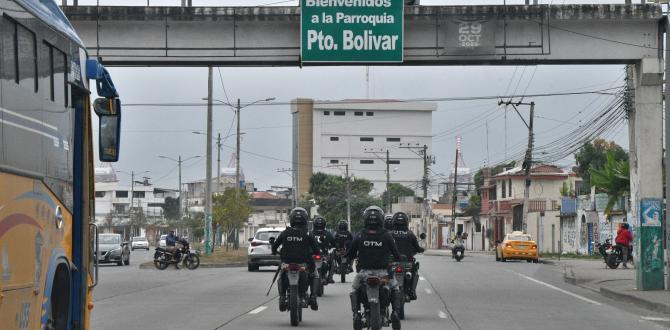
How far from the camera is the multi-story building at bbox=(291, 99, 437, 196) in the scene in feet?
487

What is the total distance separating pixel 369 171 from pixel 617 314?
133998 millimetres

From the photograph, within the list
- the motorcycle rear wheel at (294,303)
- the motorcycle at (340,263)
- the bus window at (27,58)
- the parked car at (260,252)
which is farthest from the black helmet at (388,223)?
→ the parked car at (260,252)

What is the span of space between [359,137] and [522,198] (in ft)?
218

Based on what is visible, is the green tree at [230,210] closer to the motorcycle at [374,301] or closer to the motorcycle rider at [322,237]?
the motorcycle rider at [322,237]

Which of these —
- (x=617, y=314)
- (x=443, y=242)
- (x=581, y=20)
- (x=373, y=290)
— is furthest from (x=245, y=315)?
(x=443, y=242)

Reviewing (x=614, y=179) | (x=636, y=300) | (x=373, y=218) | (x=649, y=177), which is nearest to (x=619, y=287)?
(x=649, y=177)

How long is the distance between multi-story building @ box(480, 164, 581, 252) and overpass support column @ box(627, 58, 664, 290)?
5380 centimetres

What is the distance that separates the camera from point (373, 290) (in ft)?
44.1

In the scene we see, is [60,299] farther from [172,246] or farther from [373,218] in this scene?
[172,246]

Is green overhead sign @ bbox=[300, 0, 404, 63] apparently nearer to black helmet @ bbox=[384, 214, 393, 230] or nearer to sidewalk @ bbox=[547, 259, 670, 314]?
black helmet @ bbox=[384, 214, 393, 230]

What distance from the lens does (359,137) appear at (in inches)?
5969

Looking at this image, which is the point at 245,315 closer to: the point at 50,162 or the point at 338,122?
the point at 50,162

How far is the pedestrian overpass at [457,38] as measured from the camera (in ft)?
84.7

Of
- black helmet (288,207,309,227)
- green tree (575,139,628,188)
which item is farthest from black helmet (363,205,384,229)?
green tree (575,139,628,188)
